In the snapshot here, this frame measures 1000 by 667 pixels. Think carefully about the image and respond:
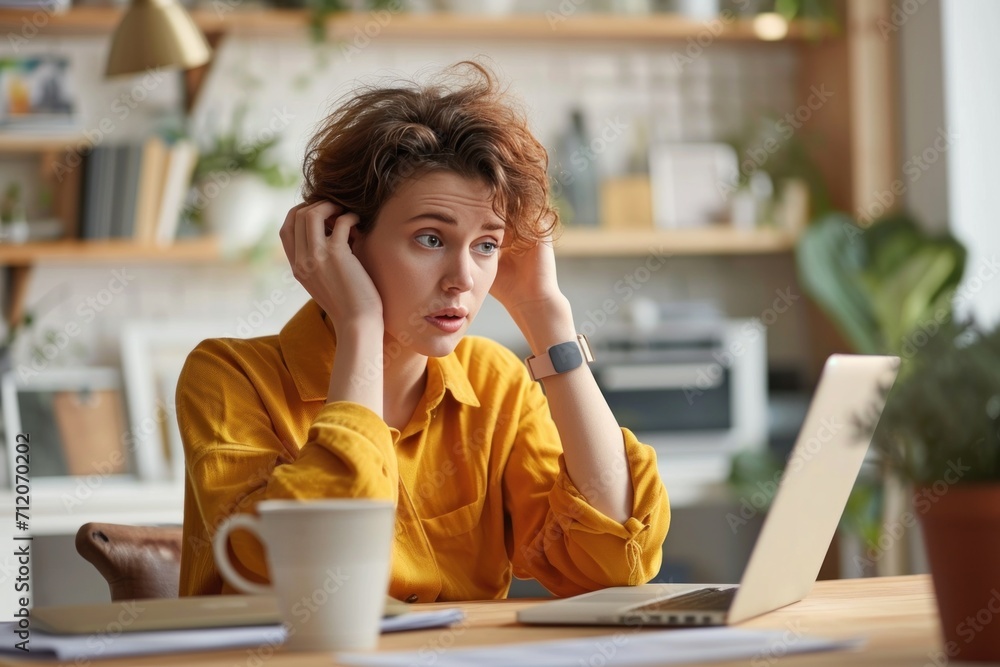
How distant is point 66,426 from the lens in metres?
3.19

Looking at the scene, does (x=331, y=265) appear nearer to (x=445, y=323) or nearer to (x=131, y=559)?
(x=445, y=323)

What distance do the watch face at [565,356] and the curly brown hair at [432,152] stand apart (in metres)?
0.17

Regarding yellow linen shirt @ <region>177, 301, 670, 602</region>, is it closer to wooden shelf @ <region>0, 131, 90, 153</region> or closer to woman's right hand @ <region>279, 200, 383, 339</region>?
woman's right hand @ <region>279, 200, 383, 339</region>

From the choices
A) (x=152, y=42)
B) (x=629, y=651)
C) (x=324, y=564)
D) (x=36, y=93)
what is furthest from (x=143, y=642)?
(x=36, y=93)

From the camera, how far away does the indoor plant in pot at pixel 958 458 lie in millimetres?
797

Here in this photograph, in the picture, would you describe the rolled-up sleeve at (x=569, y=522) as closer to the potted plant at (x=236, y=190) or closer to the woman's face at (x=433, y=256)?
the woman's face at (x=433, y=256)

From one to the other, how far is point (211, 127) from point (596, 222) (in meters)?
1.21

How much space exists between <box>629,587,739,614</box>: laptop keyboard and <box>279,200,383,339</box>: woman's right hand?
48cm

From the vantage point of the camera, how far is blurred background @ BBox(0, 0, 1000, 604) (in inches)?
129

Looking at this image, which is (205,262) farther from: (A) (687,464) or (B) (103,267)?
(A) (687,464)

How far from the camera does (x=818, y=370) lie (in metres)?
3.93

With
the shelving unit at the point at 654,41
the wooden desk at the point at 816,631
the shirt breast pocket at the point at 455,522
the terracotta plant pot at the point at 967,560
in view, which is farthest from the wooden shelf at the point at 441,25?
the terracotta plant pot at the point at 967,560

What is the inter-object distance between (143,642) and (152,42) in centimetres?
165

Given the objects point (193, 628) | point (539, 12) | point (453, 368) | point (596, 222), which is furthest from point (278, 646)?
point (539, 12)
